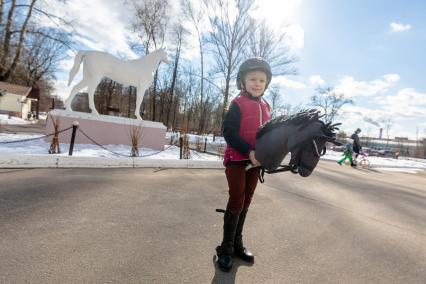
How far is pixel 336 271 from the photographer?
242 centimetres

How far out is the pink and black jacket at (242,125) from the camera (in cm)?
214

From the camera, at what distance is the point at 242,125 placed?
2270 millimetres

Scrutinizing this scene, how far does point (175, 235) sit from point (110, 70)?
845 centimetres

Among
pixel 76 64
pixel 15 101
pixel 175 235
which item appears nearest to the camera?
pixel 175 235

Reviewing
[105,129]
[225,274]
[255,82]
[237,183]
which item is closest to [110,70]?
[105,129]

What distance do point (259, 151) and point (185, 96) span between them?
45.2m

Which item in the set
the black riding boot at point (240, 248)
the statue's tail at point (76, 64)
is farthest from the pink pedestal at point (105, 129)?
the black riding boot at point (240, 248)

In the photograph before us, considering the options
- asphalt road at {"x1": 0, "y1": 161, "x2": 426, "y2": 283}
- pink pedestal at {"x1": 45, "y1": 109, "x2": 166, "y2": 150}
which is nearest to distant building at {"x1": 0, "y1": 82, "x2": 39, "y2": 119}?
pink pedestal at {"x1": 45, "y1": 109, "x2": 166, "y2": 150}

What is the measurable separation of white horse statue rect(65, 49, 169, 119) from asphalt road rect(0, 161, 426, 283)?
519 centimetres

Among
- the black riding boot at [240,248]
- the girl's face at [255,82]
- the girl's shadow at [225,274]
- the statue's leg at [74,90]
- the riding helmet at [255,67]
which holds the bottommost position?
the girl's shadow at [225,274]

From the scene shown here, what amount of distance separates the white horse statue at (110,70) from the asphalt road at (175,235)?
5.19 metres

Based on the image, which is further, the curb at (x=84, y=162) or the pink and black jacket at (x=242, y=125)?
the curb at (x=84, y=162)

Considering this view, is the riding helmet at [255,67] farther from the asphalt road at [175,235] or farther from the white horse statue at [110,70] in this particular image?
the white horse statue at [110,70]

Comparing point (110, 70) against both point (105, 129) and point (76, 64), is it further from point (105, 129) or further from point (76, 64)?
point (105, 129)
